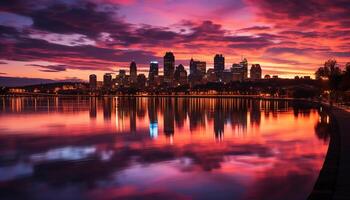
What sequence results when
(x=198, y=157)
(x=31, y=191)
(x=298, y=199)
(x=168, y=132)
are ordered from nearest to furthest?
(x=298, y=199), (x=31, y=191), (x=198, y=157), (x=168, y=132)

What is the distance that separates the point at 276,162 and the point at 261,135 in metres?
8.95

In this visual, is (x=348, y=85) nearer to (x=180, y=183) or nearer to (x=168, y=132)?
(x=168, y=132)

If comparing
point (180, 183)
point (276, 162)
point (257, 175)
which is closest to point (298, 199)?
point (257, 175)

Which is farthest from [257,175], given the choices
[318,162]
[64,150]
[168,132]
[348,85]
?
[348,85]

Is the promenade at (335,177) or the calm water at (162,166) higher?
the promenade at (335,177)

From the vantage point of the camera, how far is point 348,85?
5038cm

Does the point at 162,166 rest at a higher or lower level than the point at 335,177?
lower

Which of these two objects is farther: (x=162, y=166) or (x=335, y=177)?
(x=162, y=166)

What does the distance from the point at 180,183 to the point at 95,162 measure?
4.70 meters

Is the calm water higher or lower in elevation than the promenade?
lower

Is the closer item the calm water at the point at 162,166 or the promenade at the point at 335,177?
the promenade at the point at 335,177

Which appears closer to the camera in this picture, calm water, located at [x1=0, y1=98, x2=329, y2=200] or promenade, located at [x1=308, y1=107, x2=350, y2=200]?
promenade, located at [x1=308, y1=107, x2=350, y2=200]

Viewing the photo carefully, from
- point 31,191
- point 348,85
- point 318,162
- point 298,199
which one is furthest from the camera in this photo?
point 348,85

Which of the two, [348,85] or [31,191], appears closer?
[31,191]
